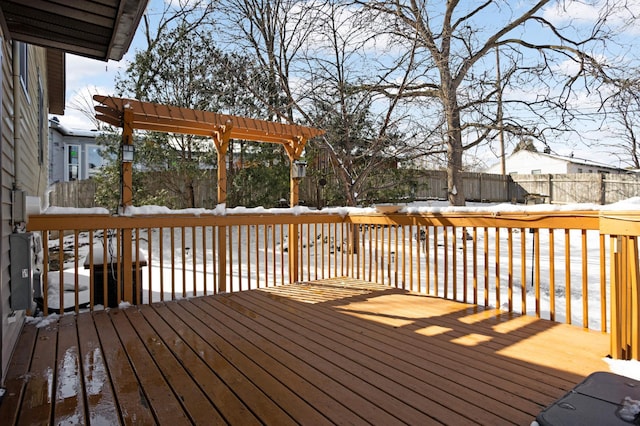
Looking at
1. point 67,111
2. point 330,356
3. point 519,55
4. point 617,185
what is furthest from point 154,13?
point 617,185

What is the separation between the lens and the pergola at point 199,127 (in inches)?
150

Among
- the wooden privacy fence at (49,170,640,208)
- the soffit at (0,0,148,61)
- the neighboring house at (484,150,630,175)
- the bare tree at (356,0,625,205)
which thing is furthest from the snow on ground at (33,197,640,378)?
the neighboring house at (484,150,630,175)

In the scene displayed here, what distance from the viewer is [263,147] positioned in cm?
973

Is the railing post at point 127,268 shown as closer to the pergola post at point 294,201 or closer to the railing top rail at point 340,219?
the railing top rail at point 340,219


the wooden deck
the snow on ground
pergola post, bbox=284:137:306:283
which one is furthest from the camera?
pergola post, bbox=284:137:306:283

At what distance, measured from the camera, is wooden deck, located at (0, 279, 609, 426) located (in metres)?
1.68

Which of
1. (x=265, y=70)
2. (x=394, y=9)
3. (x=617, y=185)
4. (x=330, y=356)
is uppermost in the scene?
(x=394, y=9)

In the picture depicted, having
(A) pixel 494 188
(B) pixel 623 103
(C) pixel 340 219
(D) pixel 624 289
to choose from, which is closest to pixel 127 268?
(C) pixel 340 219

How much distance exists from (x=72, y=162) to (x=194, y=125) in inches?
599

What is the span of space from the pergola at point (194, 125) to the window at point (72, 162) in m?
14.7

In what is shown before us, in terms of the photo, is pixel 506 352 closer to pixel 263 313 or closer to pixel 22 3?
pixel 263 313

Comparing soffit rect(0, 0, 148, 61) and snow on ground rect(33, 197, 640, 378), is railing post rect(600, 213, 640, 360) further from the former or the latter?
soffit rect(0, 0, 148, 61)

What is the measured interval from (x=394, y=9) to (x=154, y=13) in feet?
18.1

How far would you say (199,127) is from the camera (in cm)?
477
